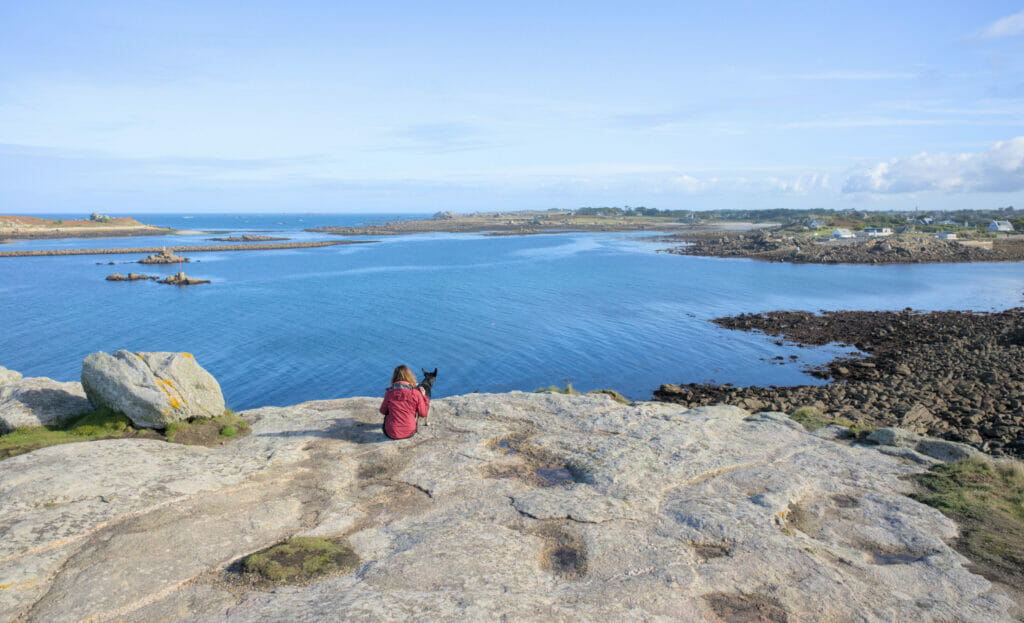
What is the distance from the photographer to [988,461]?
11609 mm

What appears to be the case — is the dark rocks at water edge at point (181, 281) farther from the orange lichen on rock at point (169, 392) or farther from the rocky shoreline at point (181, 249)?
the orange lichen on rock at point (169, 392)

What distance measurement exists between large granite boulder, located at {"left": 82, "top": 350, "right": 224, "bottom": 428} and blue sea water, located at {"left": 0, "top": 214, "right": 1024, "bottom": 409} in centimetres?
1271

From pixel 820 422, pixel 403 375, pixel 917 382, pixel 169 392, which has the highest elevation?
pixel 403 375

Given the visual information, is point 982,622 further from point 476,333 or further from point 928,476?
point 476,333

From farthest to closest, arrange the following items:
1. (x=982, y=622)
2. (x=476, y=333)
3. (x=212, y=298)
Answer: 1. (x=212, y=298)
2. (x=476, y=333)
3. (x=982, y=622)

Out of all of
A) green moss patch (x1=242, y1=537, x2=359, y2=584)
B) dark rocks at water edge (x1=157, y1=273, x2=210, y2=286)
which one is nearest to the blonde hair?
green moss patch (x1=242, y1=537, x2=359, y2=584)

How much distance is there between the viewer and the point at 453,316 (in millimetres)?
46344

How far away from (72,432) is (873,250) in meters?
116

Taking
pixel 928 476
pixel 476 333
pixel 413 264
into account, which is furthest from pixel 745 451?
pixel 413 264

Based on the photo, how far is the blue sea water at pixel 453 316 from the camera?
30.2 meters

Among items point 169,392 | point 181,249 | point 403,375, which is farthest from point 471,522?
point 181,249

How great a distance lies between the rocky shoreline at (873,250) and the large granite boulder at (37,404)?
10289cm

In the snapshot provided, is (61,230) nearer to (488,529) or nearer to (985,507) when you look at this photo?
(488,529)

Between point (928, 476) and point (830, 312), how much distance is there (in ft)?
134
